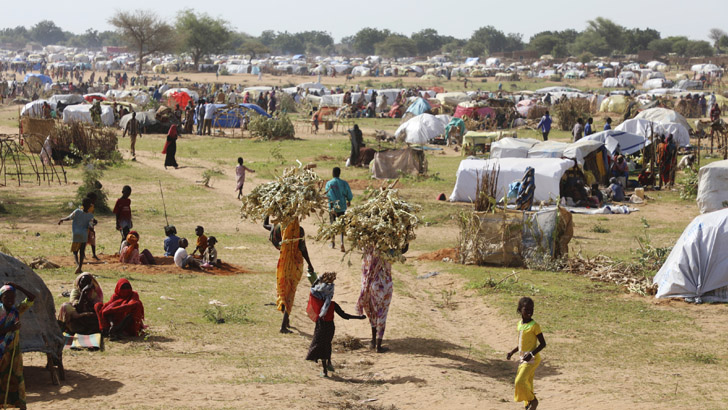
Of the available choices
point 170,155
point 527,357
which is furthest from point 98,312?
point 170,155

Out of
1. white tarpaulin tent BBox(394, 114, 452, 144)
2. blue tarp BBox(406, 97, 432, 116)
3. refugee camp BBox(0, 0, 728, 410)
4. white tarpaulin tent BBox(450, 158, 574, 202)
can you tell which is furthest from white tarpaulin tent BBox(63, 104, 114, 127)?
white tarpaulin tent BBox(450, 158, 574, 202)

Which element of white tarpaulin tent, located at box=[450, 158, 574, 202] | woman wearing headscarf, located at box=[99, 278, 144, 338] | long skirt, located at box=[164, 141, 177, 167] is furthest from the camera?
long skirt, located at box=[164, 141, 177, 167]

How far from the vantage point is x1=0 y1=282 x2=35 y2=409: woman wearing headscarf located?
247 inches

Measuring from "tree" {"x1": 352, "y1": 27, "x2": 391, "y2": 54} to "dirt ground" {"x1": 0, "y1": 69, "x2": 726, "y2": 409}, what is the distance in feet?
478

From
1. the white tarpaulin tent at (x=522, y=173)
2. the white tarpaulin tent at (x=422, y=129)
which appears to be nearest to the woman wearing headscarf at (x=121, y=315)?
the white tarpaulin tent at (x=522, y=173)

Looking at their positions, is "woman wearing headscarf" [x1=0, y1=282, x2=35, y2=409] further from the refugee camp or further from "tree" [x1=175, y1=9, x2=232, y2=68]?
"tree" [x1=175, y1=9, x2=232, y2=68]

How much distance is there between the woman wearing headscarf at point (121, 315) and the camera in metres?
8.70

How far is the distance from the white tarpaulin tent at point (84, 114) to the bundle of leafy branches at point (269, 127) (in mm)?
5991

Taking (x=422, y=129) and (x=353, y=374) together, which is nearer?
(x=353, y=374)

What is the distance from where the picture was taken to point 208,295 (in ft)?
36.7

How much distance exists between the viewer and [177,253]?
41.7 feet

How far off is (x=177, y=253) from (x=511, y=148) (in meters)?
12.2

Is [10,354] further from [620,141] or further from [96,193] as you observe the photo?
[620,141]

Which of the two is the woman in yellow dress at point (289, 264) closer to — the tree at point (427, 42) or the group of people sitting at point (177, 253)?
the group of people sitting at point (177, 253)
